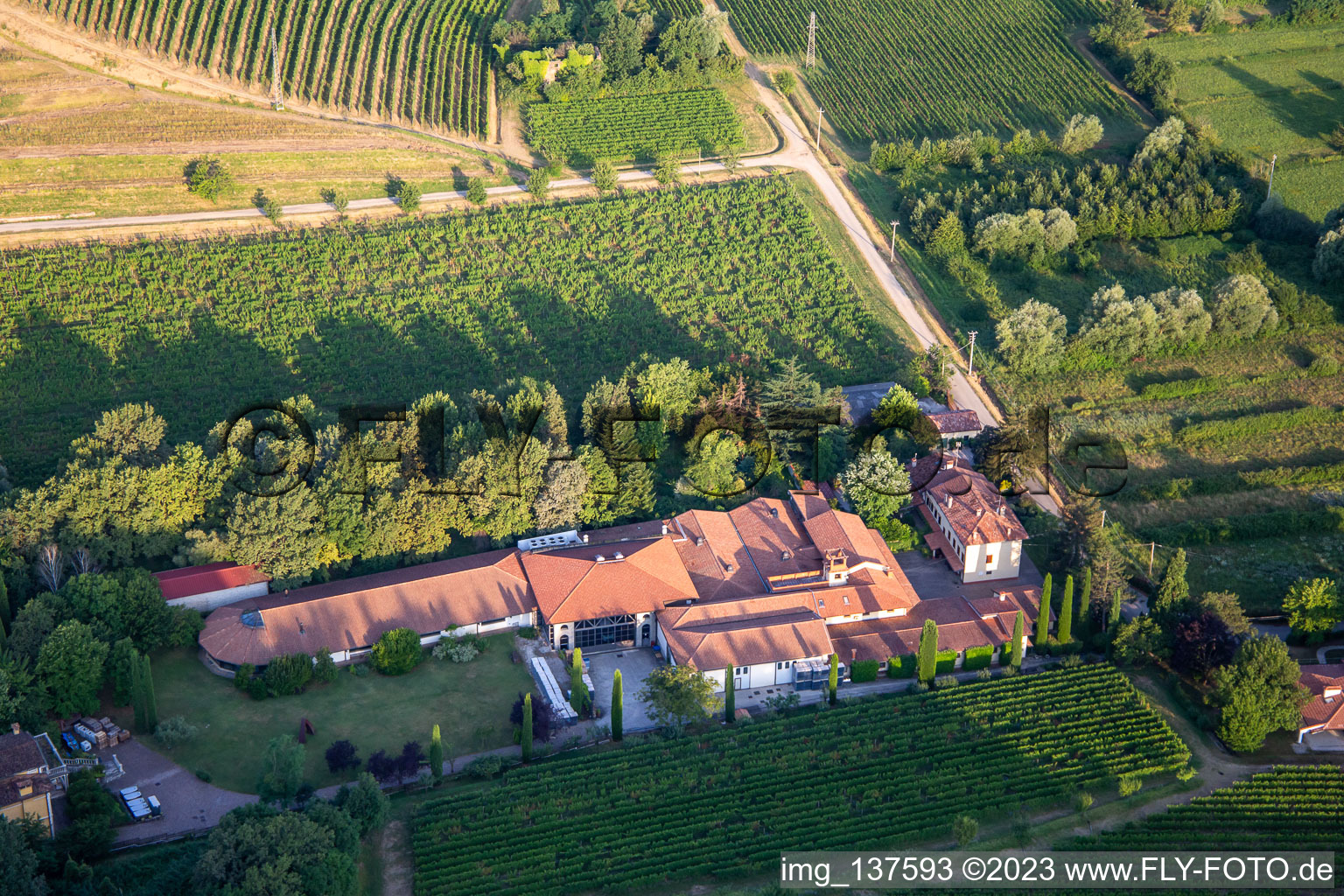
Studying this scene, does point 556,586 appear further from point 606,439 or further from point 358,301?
point 358,301

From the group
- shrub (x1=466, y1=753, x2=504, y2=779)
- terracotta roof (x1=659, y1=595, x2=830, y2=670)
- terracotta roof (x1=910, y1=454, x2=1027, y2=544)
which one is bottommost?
shrub (x1=466, y1=753, x2=504, y2=779)

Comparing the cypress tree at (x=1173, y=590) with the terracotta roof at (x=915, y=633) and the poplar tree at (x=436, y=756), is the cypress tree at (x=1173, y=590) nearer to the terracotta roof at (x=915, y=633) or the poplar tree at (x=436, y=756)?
the terracotta roof at (x=915, y=633)

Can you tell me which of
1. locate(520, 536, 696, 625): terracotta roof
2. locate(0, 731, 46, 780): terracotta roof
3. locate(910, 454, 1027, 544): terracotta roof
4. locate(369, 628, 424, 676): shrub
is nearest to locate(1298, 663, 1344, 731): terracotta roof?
locate(910, 454, 1027, 544): terracotta roof

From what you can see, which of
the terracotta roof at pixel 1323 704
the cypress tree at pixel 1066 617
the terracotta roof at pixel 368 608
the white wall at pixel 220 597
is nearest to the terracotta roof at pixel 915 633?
the cypress tree at pixel 1066 617

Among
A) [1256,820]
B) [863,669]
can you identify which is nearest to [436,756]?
[863,669]

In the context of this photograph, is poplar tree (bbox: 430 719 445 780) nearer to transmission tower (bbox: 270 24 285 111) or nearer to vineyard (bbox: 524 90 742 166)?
vineyard (bbox: 524 90 742 166)

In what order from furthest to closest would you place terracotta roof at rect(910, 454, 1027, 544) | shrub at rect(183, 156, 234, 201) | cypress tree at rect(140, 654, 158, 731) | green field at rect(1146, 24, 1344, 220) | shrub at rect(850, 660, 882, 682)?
green field at rect(1146, 24, 1344, 220) < shrub at rect(183, 156, 234, 201) < terracotta roof at rect(910, 454, 1027, 544) < shrub at rect(850, 660, 882, 682) < cypress tree at rect(140, 654, 158, 731)
